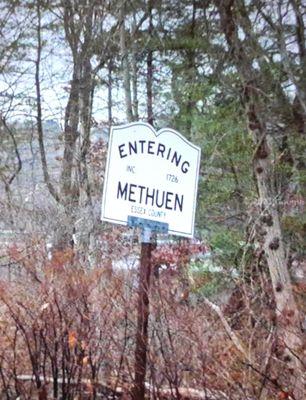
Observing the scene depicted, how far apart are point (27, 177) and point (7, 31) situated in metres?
3.39

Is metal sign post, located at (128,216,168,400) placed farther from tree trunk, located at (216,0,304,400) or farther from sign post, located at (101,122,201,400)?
tree trunk, located at (216,0,304,400)

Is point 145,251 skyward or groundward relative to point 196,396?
skyward

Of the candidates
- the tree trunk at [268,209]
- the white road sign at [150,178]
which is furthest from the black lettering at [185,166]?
the tree trunk at [268,209]

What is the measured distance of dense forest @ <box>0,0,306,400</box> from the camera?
368 cm

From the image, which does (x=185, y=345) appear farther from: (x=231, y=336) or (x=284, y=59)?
(x=284, y=59)

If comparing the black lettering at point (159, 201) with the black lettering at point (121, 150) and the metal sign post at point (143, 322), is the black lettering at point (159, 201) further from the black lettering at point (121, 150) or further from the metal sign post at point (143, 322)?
the black lettering at point (121, 150)

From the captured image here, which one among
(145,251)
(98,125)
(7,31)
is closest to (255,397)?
(145,251)

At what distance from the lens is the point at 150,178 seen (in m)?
3.32

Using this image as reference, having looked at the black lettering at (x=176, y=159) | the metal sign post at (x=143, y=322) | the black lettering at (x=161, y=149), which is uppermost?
the black lettering at (x=161, y=149)

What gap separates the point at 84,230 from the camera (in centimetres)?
900

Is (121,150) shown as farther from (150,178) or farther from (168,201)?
(168,201)

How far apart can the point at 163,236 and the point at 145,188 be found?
5.28 m

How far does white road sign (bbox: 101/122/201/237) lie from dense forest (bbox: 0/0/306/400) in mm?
582

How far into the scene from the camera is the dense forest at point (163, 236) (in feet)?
12.1
